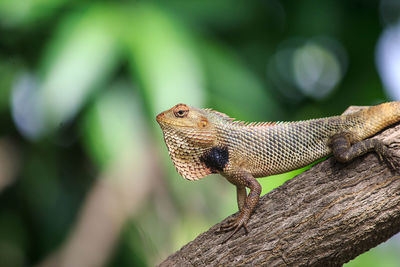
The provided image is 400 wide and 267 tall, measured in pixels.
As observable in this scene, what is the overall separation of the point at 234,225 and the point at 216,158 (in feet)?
1.73

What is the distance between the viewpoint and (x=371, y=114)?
326cm

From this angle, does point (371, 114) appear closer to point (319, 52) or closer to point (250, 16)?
→ point (250, 16)

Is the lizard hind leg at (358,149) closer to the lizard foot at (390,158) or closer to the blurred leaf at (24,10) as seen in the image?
the lizard foot at (390,158)

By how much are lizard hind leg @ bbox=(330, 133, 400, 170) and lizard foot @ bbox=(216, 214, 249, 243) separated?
2.49 ft

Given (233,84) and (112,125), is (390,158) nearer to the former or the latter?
(233,84)

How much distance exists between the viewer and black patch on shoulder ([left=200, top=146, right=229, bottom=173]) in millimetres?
3434

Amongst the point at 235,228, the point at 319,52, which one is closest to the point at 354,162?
the point at 235,228

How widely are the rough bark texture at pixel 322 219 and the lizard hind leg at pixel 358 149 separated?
5 centimetres

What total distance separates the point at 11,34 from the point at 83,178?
8.10 ft

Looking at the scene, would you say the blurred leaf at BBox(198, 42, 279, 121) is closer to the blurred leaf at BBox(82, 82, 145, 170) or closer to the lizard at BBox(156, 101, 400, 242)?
the blurred leaf at BBox(82, 82, 145, 170)

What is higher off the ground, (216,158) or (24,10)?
(24,10)

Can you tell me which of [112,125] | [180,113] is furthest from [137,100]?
[180,113]

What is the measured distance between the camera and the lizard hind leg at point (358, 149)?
9.57 ft

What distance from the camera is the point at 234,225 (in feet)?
10.5
